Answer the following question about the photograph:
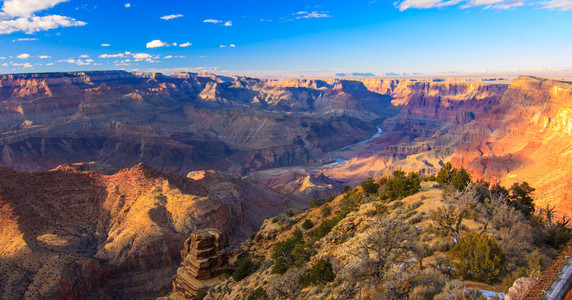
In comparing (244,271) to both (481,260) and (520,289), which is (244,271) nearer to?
(481,260)

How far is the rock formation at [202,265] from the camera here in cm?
2581

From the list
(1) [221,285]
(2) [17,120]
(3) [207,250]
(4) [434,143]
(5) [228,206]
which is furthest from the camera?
(4) [434,143]

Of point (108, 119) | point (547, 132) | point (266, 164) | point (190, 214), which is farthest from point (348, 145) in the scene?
point (190, 214)

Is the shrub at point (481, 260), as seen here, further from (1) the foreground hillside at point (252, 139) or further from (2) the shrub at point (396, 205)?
(1) the foreground hillside at point (252, 139)

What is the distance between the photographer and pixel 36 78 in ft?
620

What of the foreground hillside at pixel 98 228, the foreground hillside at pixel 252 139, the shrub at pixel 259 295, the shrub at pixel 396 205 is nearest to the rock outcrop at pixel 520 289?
the shrub at pixel 259 295

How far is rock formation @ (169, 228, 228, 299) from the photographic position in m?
25.8

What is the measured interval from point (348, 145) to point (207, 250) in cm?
17384

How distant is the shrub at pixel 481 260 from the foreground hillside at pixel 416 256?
3 centimetres

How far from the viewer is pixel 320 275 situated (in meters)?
15.0

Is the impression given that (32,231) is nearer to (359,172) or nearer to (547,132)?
(359,172)

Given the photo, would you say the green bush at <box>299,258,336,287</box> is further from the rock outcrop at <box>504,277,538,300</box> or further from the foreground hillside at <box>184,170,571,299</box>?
the rock outcrop at <box>504,277,538,300</box>

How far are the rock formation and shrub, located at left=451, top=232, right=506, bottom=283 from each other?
19.8m

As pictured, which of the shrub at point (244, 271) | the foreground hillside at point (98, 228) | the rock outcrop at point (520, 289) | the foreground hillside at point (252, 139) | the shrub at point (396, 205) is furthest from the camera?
the foreground hillside at point (252, 139)
